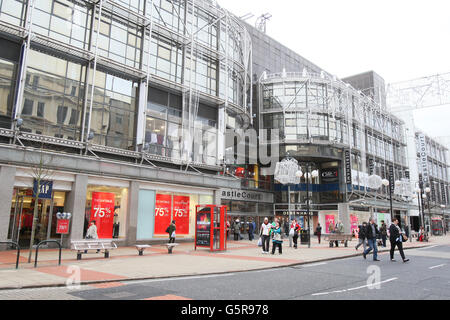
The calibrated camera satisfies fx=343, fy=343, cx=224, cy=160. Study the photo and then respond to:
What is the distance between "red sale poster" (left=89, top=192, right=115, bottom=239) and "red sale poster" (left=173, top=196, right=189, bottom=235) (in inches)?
195

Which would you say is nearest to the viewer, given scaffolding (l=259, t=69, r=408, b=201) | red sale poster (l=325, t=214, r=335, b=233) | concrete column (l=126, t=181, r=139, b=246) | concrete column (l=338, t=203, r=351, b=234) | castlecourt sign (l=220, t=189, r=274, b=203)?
concrete column (l=126, t=181, r=139, b=246)

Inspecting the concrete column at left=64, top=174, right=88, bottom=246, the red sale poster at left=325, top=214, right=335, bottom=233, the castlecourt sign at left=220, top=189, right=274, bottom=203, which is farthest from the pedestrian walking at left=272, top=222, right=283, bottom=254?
the red sale poster at left=325, top=214, right=335, bottom=233

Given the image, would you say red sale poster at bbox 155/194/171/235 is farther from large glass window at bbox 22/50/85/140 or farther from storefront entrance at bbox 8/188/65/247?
large glass window at bbox 22/50/85/140

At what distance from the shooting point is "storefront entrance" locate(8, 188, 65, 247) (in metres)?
18.0

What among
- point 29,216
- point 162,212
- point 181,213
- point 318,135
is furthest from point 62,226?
point 318,135

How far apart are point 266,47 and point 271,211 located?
22.8m

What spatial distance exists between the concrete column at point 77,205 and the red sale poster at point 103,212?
4.33 ft

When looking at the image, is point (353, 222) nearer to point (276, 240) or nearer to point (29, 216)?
point (276, 240)

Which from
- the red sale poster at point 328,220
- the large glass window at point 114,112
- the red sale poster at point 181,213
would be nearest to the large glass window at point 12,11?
the large glass window at point 114,112

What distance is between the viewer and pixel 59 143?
1942cm

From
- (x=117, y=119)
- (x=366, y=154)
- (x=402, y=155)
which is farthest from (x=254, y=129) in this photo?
(x=402, y=155)

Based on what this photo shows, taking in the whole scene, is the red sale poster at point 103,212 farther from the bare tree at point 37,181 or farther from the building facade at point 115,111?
the bare tree at point 37,181

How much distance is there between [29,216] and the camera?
18.7 metres

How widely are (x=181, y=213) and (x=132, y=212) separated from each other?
4.56 m
